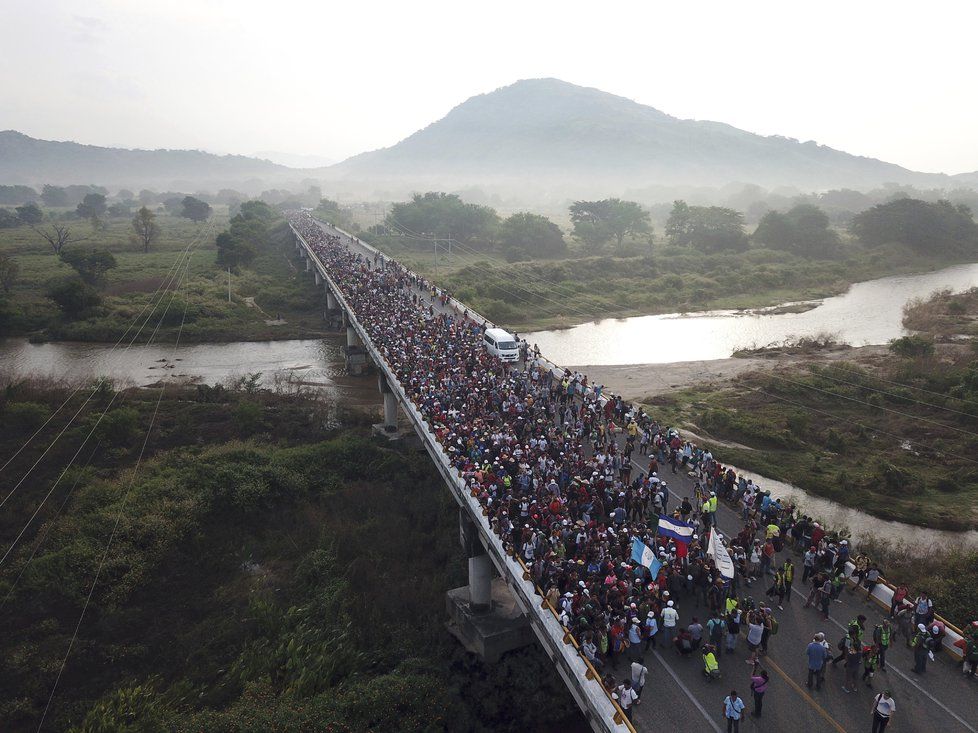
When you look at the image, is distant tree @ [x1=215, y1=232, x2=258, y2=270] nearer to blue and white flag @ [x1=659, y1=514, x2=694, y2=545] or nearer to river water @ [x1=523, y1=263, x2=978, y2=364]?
river water @ [x1=523, y1=263, x2=978, y2=364]

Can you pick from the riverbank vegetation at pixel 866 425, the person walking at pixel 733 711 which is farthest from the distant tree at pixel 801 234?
the person walking at pixel 733 711

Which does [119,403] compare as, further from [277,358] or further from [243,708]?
[243,708]

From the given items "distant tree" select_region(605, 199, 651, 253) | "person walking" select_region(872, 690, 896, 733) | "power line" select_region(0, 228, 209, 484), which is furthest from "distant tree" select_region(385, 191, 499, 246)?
"person walking" select_region(872, 690, 896, 733)

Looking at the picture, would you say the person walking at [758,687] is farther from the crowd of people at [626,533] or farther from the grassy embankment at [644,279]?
the grassy embankment at [644,279]

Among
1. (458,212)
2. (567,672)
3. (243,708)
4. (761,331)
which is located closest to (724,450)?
(567,672)

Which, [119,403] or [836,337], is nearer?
[119,403]

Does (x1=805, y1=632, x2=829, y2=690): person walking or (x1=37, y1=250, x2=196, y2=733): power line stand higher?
(x1=805, y1=632, x2=829, y2=690): person walking

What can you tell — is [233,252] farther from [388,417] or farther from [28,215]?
[28,215]

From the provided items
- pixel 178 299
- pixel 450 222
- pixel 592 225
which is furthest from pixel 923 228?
pixel 178 299
